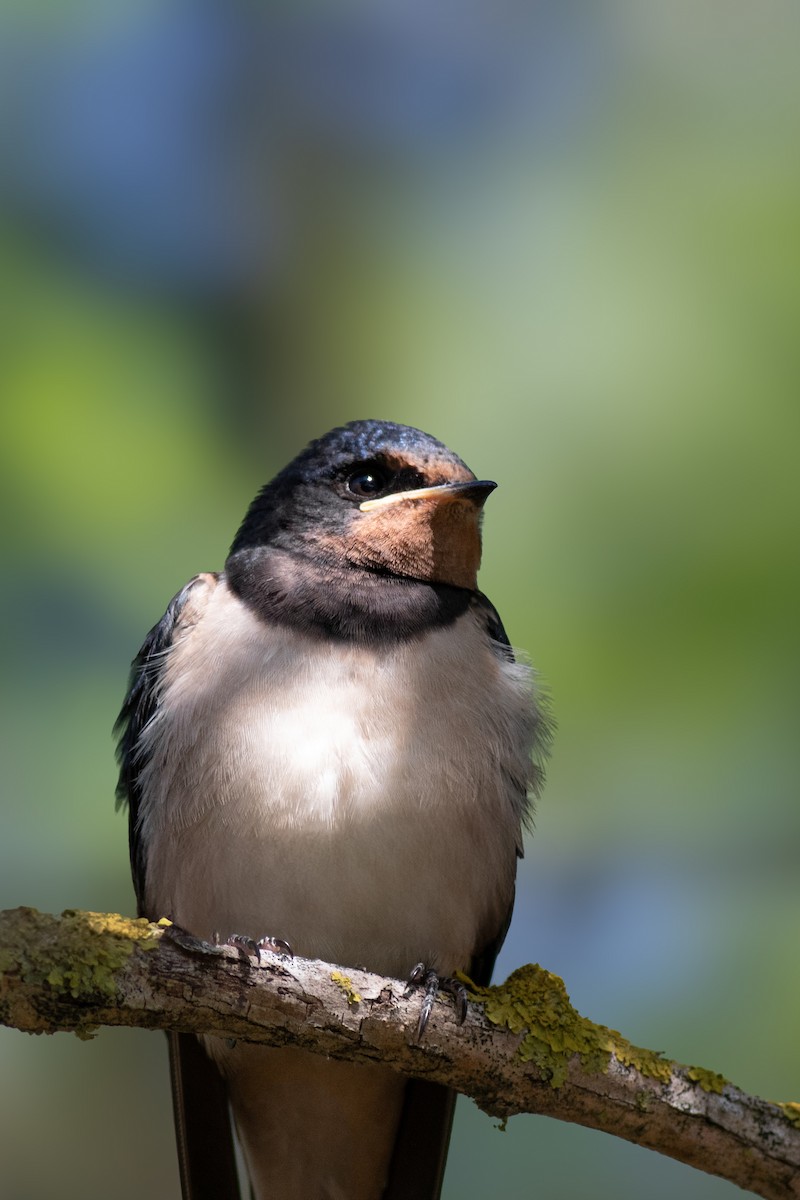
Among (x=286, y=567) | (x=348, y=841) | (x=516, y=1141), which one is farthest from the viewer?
(x=516, y=1141)

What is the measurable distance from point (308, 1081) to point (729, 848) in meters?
1.58

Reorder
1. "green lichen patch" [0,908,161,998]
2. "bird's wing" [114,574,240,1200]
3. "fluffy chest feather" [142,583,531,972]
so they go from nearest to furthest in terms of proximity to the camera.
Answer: "green lichen patch" [0,908,161,998] < "fluffy chest feather" [142,583,531,972] < "bird's wing" [114,574,240,1200]

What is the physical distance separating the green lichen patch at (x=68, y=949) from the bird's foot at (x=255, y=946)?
0.13 m

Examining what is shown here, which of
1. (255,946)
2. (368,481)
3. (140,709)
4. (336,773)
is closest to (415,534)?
(368,481)

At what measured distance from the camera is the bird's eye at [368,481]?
2.45m

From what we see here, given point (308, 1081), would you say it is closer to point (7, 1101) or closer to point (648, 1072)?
point (648, 1072)

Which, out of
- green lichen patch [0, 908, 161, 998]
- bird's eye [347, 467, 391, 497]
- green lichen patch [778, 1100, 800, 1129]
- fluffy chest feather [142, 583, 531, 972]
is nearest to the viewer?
green lichen patch [0, 908, 161, 998]

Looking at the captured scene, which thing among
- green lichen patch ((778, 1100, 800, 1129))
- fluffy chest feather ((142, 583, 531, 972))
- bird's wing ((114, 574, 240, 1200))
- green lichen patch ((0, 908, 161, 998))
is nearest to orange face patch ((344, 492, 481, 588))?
fluffy chest feather ((142, 583, 531, 972))

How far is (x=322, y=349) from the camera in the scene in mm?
3795

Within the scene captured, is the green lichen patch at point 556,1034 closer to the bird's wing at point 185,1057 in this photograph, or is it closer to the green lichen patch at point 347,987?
the green lichen patch at point 347,987

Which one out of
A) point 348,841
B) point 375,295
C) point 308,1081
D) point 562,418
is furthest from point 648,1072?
point 375,295

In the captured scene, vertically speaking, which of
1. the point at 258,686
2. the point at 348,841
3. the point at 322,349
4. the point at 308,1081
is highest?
the point at 322,349

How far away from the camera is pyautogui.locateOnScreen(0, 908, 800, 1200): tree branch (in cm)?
167

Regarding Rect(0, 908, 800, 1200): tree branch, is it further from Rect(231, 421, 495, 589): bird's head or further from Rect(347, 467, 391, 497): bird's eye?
Rect(347, 467, 391, 497): bird's eye
